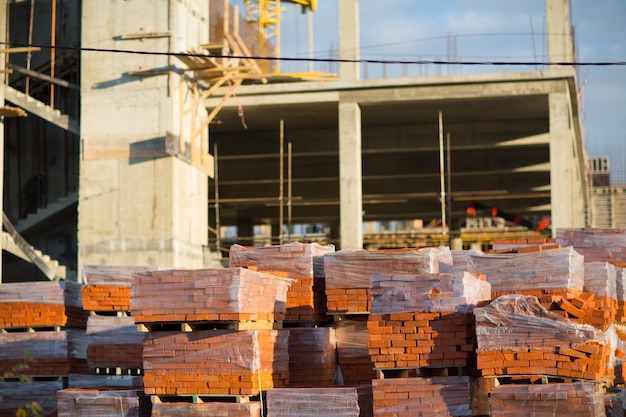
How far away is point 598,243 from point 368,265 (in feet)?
14.9

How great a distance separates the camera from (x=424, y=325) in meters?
10.0

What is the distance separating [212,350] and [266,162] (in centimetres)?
2108

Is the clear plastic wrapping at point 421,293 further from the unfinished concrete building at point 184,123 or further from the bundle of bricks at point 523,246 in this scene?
the unfinished concrete building at point 184,123

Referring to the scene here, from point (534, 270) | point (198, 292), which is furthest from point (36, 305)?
point (534, 270)

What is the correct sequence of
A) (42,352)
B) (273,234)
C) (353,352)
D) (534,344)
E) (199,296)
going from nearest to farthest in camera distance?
(534,344), (199,296), (353,352), (42,352), (273,234)

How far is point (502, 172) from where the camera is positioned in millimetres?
30219

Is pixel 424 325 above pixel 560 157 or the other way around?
the other way around

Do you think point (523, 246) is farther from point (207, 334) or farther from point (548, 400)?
point (207, 334)

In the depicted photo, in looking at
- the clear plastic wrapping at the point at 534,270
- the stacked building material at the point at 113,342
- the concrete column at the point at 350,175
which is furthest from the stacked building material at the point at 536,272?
the concrete column at the point at 350,175

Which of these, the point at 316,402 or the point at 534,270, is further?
the point at 534,270

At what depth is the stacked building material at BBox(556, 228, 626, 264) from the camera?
46.5 feet

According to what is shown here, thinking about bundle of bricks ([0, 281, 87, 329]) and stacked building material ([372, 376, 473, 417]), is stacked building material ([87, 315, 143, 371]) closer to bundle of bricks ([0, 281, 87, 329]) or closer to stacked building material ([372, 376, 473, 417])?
bundle of bricks ([0, 281, 87, 329])

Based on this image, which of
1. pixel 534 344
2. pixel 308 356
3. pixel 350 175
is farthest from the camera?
pixel 350 175

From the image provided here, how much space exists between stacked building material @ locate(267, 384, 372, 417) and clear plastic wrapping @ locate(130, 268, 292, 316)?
3.14ft
